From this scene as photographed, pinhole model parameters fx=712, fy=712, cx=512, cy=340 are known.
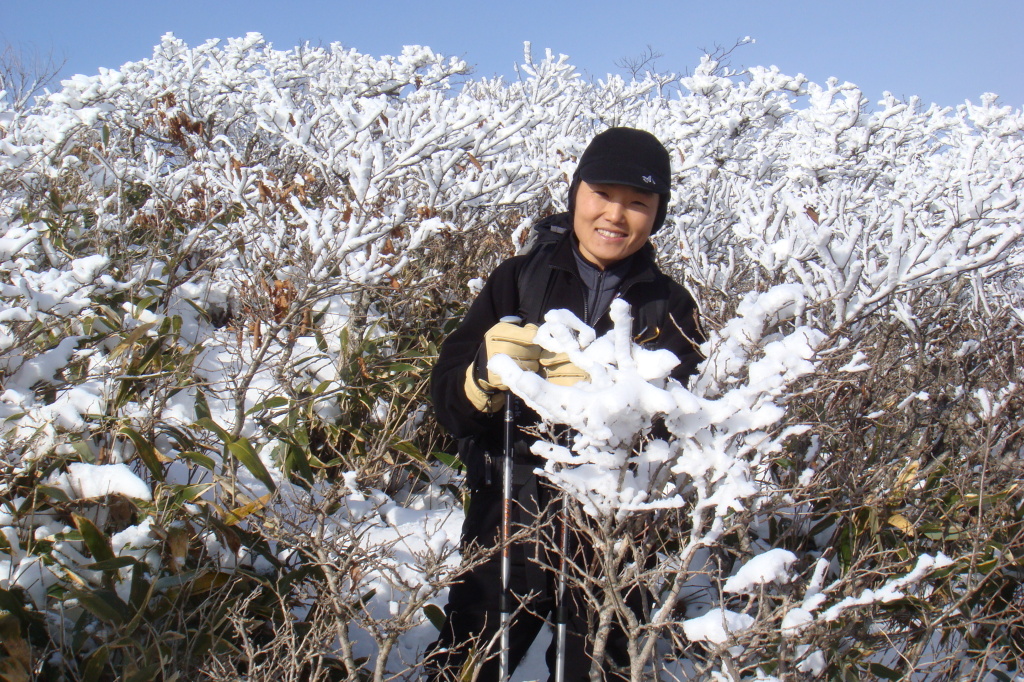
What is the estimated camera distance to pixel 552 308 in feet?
6.81

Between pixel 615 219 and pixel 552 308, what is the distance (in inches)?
12.3

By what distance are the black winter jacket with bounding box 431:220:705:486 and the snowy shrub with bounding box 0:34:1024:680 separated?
1.00 ft

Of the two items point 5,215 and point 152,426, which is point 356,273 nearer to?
point 152,426

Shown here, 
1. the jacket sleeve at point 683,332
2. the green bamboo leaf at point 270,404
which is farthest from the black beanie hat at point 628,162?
the green bamboo leaf at point 270,404

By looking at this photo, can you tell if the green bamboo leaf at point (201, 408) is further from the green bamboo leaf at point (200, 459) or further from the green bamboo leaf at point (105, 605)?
the green bamboo leaf at point (105, 605)

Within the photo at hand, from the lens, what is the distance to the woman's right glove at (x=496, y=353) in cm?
169

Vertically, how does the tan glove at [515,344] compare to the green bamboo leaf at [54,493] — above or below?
above

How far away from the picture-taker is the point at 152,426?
2.88m

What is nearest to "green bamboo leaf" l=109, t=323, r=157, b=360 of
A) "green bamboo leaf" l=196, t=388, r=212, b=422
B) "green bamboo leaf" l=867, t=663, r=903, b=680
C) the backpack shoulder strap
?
"green bamboo leaf" l=196, t=388, r=212, b=422

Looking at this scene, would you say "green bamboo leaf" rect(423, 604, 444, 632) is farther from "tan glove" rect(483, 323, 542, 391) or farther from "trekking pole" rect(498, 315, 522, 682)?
"tan glove" rect(483, 323, 542, 391)

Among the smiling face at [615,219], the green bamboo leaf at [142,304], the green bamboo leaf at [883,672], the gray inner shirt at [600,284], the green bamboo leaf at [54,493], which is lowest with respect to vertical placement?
the green bamboo leaf at [883,672]

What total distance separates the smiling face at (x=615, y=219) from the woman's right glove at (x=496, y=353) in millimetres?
465

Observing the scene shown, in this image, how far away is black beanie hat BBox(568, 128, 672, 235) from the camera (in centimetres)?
199

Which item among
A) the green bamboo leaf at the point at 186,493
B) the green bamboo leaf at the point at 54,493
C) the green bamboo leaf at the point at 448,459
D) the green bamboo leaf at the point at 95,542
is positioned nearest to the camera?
the green bamboo leaf at the point at 95,542
